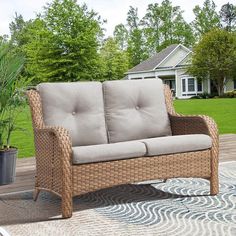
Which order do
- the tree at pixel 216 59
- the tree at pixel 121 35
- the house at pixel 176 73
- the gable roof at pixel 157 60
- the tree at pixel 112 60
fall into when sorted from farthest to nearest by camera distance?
1. the tree at pixel 121 35
2. the tree at pixel 112 60
3. the gable roof at pixel 157 60
4. the house at pixel 176 73
5. the tree at pixel 216 59

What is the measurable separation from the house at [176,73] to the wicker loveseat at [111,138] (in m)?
29.4

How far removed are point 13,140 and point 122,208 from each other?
19.8ft

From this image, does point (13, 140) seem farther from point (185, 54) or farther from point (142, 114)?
point (185, 54)

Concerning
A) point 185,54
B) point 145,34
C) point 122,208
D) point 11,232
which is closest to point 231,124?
point 122,208

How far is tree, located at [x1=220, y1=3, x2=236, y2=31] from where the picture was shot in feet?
157

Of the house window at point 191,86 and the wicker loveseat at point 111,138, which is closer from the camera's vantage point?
the wicker loveseat at point 111,138

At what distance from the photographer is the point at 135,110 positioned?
409 centimetres

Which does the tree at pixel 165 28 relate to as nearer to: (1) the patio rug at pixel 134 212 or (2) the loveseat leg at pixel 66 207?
(1) the patio rug at pixel 134 212

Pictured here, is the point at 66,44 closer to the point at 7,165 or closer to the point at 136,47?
the point at 136,47

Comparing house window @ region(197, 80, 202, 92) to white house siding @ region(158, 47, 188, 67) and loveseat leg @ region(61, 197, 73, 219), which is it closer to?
white house siding @ region(158, 47, 188, 67)

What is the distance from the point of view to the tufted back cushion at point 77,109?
370 cm

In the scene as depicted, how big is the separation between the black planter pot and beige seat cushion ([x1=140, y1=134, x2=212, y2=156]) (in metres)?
1.06

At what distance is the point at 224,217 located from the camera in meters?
2.95

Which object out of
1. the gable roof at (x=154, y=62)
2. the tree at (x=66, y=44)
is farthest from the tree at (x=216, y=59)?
the tree at (x=66, y=44)
